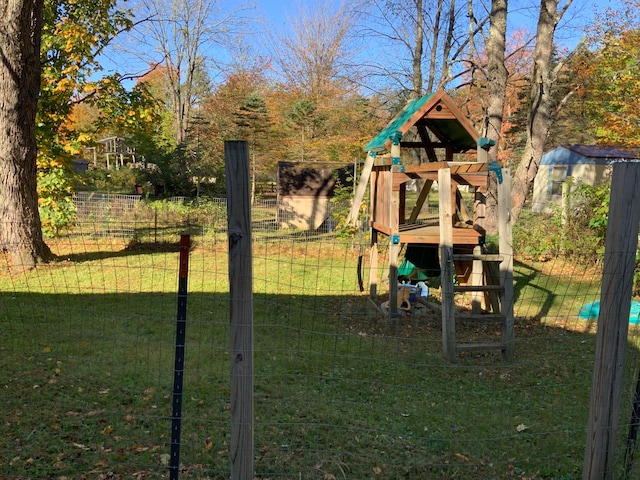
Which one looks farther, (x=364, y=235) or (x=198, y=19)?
(x=198, y=19)

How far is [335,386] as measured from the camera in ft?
15.4

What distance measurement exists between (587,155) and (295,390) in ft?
67.5

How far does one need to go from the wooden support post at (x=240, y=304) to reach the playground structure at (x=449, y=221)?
3.68 m

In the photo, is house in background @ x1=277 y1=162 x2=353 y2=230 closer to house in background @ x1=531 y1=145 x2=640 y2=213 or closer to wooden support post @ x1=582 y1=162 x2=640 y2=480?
house in background @ x1=531 y1=145 x2=640 y2=213

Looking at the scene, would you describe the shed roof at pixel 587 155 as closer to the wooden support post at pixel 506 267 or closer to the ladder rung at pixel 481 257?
the wooden support post at pixel 506 267

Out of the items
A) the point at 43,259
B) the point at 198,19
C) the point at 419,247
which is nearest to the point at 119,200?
the point at 43,259

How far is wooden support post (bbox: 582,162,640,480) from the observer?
247 centimetres

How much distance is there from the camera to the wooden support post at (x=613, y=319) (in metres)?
2.47

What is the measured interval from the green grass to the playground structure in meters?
0.53

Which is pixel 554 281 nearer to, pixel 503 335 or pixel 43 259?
pixel 503 335

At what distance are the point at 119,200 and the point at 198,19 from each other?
71.5 ft

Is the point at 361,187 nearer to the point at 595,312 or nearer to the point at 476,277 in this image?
the point at 476,277

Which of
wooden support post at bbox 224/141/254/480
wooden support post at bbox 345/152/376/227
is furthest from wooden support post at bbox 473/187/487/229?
wooden support post at bbox 224/141/254/480

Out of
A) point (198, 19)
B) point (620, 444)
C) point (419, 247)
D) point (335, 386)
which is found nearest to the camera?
point (620, 444)
